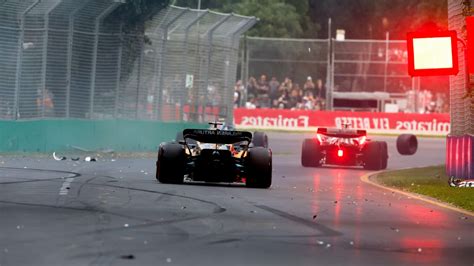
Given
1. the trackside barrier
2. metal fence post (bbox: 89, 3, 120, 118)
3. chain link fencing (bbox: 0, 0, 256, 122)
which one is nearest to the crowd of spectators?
chain link fencing (bbox: 0, 0, 256, 122)

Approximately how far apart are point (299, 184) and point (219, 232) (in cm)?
1079

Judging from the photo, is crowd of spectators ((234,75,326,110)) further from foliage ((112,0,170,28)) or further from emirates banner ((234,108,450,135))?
foliage ((112,0,170,28))

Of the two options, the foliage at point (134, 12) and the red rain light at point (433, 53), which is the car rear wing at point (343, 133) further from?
the foliage at point (134, 12)

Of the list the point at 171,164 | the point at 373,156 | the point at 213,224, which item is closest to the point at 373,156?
the point at 373,156

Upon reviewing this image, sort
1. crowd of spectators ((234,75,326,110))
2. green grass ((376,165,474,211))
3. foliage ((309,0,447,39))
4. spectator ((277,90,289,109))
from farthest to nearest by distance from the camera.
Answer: foliage ((309,0,447,39)) < spectator ((277,90,289,109)) < crowd of spectators ((234,75,326,110)) < green grass ((376,165,474,211))

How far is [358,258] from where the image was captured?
1130cm

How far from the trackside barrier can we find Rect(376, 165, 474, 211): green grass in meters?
0.32

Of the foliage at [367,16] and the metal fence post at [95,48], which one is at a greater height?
the foliage at [367,16]

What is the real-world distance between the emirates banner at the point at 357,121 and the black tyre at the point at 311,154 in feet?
87.1

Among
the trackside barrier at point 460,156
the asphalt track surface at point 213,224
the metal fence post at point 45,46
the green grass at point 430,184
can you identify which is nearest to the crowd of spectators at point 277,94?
the metal fence post at point 45,46

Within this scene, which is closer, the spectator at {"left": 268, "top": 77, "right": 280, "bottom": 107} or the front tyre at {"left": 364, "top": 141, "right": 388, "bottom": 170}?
the front tyre at {"left": 364, "top": 141, "right": 388, "bottom": 170}

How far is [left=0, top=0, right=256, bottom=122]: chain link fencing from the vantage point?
32188 millimetres

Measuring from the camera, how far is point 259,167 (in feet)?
71.3

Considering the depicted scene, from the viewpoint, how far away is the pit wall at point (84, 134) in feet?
105
